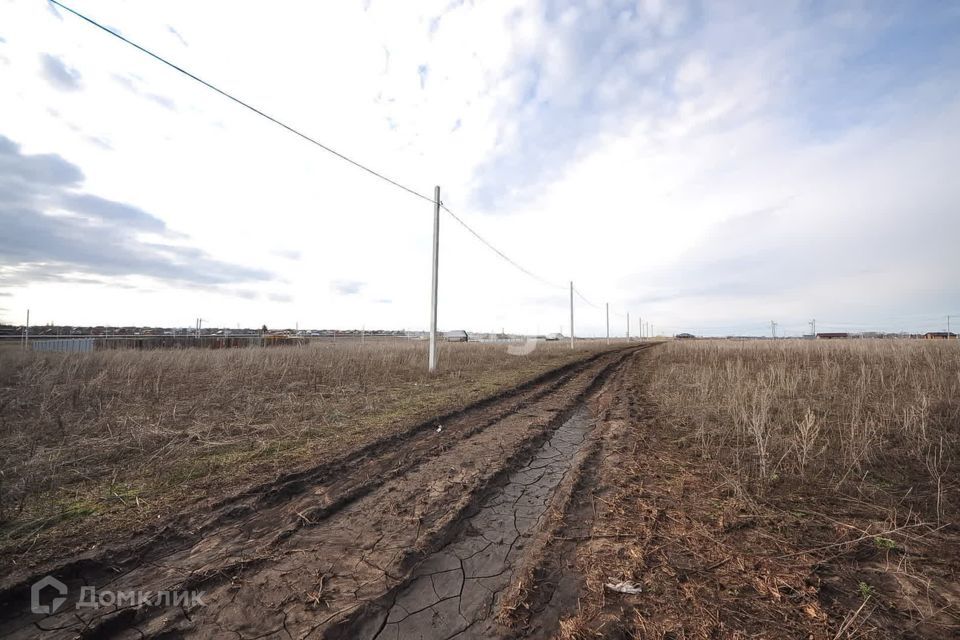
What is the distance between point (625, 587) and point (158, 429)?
21.0 ft

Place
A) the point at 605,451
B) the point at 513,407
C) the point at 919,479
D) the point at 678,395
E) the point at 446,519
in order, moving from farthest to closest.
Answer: the point at 678,395, the point at 513,407, the point at 605,451, the point at 919,479, the point at 446,519

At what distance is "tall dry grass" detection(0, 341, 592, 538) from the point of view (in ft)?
11.8

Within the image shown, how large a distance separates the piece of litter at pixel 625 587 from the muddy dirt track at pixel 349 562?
27cm

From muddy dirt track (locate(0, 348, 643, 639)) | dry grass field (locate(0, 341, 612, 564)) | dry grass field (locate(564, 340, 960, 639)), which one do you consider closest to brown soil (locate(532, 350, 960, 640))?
dry grass field (locate(564, 340, 960, 639))

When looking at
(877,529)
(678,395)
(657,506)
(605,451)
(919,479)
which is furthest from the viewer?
(678,395)

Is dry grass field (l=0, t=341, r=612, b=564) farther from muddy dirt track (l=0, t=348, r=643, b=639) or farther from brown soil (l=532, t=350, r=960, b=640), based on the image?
brown soil (l=532, t=350, r=960, b=640)

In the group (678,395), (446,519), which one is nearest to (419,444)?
(446,519)

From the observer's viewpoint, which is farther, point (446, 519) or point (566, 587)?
point (446, 519)

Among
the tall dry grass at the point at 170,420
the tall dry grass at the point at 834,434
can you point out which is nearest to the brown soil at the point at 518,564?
the tall dry grass at the point at 834,434

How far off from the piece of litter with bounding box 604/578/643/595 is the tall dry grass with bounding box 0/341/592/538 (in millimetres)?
3592

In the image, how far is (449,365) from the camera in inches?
586

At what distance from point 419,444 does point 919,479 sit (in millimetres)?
5490

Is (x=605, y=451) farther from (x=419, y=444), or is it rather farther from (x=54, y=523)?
(x=54, y=523)

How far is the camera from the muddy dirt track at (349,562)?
6.31 feet
